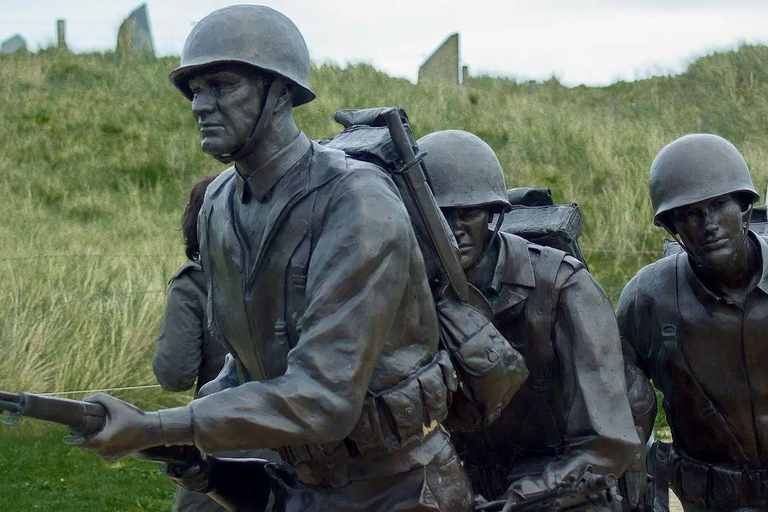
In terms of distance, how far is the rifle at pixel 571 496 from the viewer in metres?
4.54

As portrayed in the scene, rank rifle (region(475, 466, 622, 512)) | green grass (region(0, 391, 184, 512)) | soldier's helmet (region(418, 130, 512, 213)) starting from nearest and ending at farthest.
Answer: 1. rifle (region(475, 466, 622, 512))
2. soldier's helmet (region(418, 130, 512, 213))
3. green grass (region(0, 391, 184, 512))

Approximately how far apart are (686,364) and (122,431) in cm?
288

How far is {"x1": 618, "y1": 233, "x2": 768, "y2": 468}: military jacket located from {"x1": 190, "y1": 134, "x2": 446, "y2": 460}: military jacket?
6.47 ft

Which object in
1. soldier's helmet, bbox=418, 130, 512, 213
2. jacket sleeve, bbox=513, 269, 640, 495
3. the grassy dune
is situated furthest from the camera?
the grassy dune

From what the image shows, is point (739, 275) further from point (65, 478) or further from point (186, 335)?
point (65, 478)

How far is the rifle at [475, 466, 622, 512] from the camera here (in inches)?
179

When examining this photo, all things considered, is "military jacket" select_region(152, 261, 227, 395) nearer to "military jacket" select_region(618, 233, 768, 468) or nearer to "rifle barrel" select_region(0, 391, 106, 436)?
"military jacket" select_region(618, 233, 768, 468)

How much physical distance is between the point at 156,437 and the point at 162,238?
34.2ft

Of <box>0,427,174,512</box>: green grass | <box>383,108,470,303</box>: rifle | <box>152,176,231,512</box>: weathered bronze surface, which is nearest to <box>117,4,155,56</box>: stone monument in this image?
<box>0,427,174,512</box>: green grass

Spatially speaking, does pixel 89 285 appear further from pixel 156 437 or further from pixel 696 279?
pixel 156 437

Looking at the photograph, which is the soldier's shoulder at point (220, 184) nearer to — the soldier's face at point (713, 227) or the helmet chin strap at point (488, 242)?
the helmet chin strap at point (488, 242)

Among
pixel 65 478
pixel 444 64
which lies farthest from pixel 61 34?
pixel 65 478

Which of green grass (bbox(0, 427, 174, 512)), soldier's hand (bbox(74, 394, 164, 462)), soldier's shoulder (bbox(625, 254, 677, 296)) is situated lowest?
green grass (bbox(0, 427, 174, 512))

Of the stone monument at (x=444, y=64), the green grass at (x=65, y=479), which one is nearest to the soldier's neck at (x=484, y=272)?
the green grass at (x=65, y=479)
